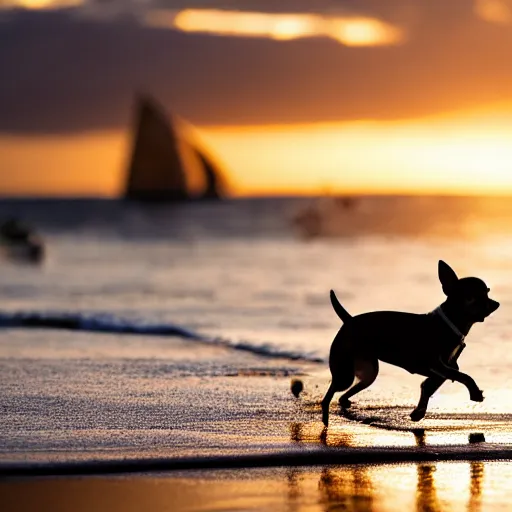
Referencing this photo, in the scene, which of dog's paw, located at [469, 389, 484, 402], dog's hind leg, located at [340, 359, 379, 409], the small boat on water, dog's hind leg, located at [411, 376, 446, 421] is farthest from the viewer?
the small boat on water

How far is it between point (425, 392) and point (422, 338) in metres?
0.41

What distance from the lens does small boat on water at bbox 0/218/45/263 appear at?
138 ft

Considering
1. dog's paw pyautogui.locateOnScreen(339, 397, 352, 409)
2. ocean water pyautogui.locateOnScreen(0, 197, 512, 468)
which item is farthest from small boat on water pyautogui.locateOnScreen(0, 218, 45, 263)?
dog's paw pyautogui.locateOnScreen(339, 397, 352, 409)

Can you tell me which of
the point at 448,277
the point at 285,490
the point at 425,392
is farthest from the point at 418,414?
the point at 285,490

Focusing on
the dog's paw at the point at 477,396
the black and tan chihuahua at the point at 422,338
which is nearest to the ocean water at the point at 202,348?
the dog's paw at the point at 477,396

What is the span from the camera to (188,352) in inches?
532

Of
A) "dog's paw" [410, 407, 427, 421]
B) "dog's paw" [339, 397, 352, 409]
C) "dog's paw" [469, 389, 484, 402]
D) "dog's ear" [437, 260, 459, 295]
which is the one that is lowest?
"dog's paw" [410, 407, 427, 421]

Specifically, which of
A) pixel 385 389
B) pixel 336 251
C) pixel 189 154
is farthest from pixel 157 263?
pixel 189 154

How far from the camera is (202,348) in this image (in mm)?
13953

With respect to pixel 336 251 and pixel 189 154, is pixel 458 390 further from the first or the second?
pixel 189 154

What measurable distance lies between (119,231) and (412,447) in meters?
66.3

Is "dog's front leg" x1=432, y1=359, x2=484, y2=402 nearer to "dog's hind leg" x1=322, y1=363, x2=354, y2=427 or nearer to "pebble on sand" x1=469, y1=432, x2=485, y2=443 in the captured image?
"pebble on sand" x1=469, y1=432, x2=485, y2=443

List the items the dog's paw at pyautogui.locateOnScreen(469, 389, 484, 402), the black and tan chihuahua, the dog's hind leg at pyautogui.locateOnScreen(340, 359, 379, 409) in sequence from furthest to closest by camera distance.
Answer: the dog's hind leg at pyautogui.locateOnScreen(340, 359, 379, 409) < the black and tan chihuahua < the dog's paw at pyautogui.locateOnScreen(469, 389, 484, 402)

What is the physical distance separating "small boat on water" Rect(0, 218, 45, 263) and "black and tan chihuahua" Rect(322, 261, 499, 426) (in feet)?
107
